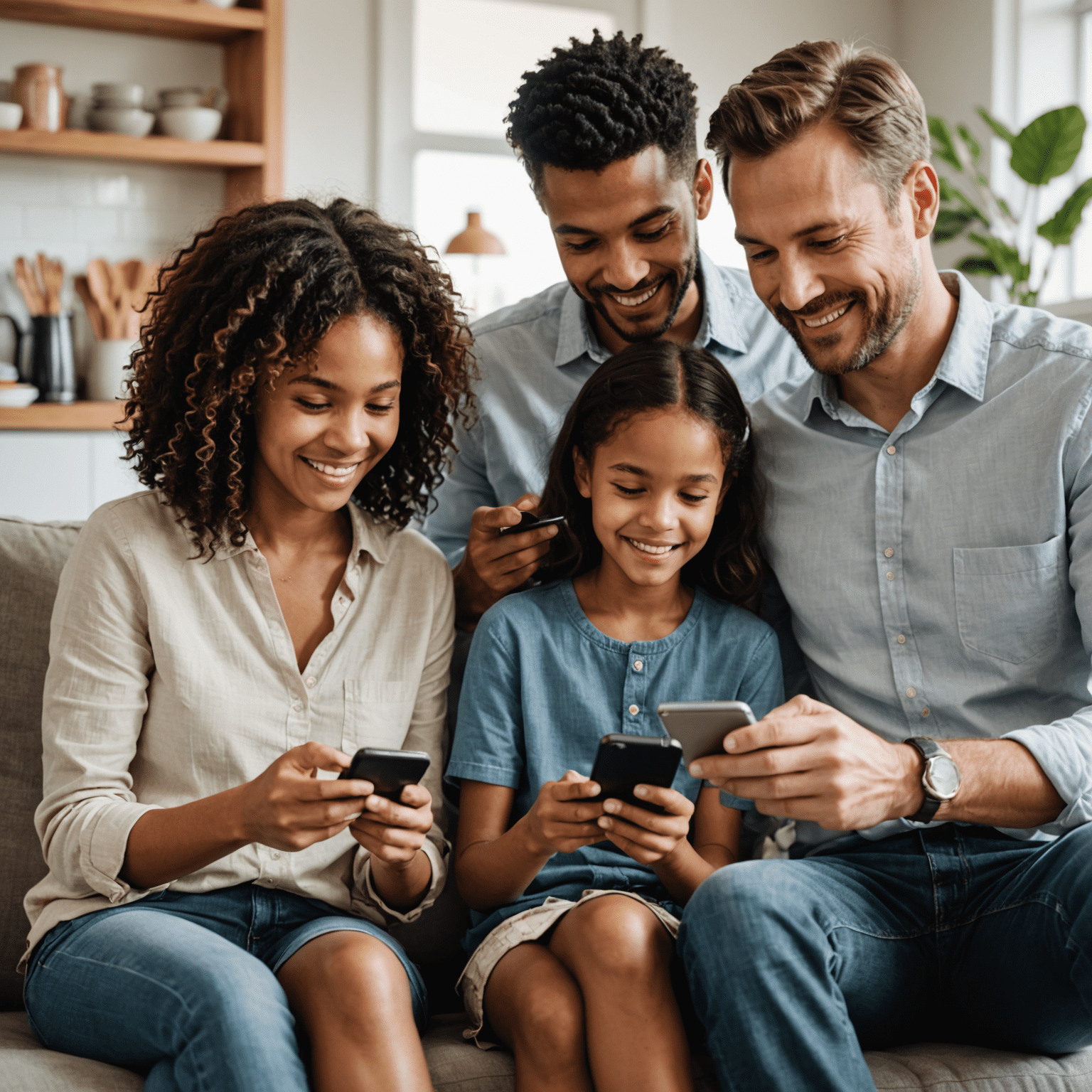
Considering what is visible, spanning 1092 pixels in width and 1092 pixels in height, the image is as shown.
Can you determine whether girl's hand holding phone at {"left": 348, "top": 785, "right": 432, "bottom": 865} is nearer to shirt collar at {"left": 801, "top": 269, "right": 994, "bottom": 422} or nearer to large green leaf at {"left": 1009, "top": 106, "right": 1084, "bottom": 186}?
shirt collar at {"left": 801, "top": 269, "right": 994, "bottom": 422}

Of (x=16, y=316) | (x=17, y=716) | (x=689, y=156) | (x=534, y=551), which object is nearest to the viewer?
(x=17, y=716)

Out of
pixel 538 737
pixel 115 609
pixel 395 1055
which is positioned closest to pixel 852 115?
pixel 538 737

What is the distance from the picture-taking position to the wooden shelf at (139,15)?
3.70m

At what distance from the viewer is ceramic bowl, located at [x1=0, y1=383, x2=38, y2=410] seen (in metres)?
3.64

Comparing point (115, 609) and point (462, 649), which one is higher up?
point (115, 609)

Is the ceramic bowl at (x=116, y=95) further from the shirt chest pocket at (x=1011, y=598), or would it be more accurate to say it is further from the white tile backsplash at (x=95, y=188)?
the shirt chest pocket at (x=1011, y=598)

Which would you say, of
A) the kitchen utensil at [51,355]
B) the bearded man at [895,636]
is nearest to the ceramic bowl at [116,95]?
the kitchen utensil at [51,355]

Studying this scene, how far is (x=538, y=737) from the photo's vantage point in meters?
1.62

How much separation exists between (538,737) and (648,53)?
1.17 m

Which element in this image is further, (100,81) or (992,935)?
(100,81)

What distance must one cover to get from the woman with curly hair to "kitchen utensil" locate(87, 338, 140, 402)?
2.34 metres

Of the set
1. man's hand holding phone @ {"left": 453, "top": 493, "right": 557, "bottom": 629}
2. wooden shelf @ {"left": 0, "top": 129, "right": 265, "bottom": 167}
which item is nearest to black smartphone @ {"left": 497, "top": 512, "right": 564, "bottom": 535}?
man's hand holding phone @ {"left": 453, "top": 493, "right": 557, "bottom": 629}

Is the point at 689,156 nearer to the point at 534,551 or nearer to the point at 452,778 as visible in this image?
the point at 534,551

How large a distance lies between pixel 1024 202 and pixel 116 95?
2903 millimetres
